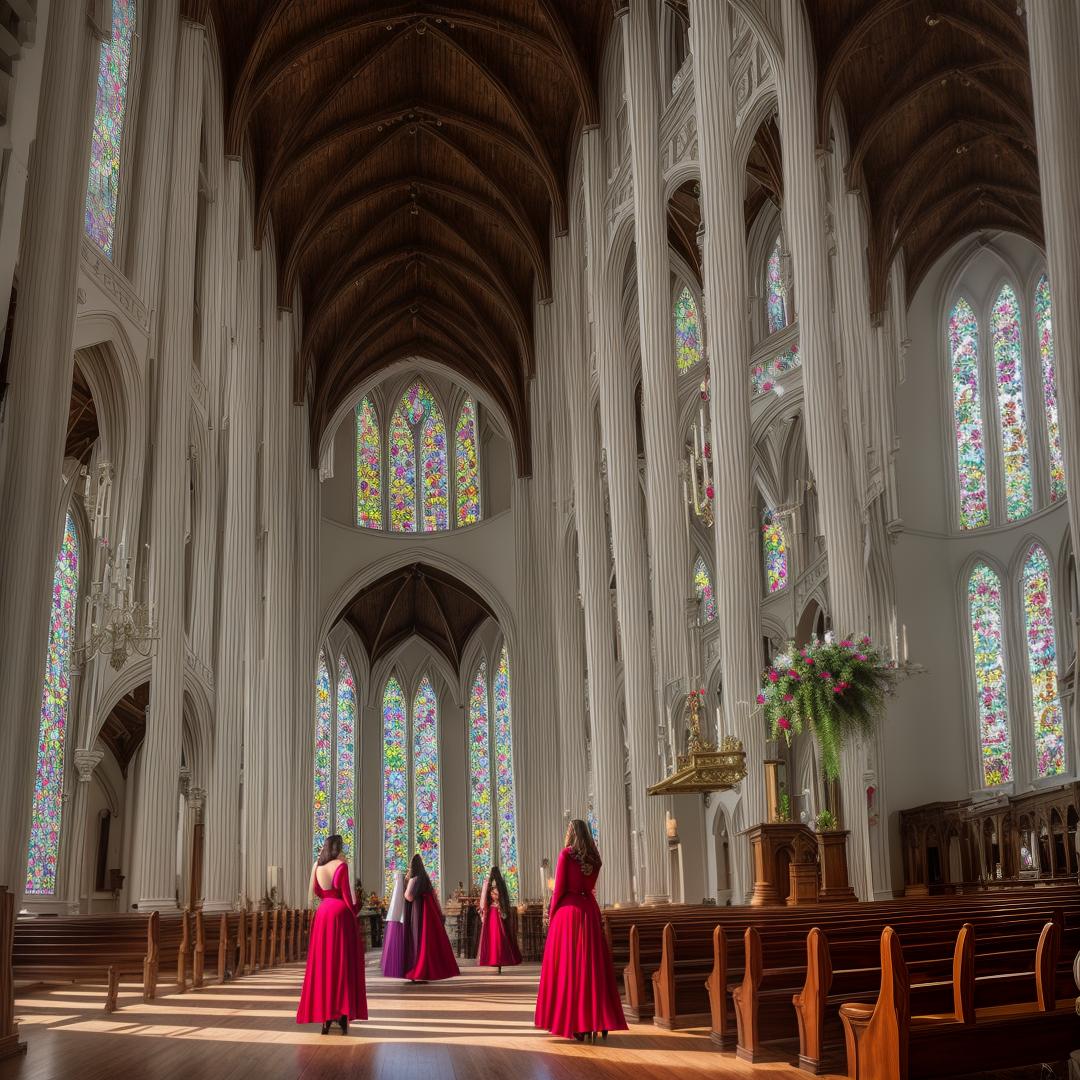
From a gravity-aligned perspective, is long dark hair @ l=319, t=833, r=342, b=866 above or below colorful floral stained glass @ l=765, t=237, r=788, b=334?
below

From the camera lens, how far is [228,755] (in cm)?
2159

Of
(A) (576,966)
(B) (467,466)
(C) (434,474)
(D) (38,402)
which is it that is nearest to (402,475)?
(C) (434,474)

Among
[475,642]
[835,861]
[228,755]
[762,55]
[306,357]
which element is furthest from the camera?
[475,642]

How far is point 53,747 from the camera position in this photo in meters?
21.5

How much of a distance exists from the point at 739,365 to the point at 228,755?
36.1 ft

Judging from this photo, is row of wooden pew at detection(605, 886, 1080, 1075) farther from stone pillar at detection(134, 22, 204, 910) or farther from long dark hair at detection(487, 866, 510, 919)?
stone pillar at detection(134, 22, 204, 910)

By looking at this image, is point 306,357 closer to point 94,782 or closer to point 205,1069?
point 94,782

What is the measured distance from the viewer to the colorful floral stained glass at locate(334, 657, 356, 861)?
3712cm

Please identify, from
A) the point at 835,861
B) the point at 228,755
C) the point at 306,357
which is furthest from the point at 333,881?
the point at 306,357

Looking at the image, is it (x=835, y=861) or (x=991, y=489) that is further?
(x=991, y=489)

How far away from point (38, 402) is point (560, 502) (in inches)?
718

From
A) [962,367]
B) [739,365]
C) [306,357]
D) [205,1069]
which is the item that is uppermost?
[306,357]

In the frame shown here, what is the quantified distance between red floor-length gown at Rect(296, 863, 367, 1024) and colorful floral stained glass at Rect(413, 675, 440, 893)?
2917 cm

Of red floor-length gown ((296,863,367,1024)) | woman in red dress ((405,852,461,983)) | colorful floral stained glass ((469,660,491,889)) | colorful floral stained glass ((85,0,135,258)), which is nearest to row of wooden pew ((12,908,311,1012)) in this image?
woman in red dress ((405,852,461,983))
